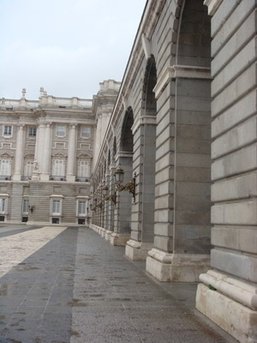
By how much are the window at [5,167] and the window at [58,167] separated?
7.67m

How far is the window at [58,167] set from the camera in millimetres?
72556

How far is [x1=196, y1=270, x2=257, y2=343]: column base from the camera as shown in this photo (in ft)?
17.0

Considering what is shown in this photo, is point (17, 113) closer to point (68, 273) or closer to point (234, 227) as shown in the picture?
point (68, 273)

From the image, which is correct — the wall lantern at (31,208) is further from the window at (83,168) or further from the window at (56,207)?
the window at (83,168)

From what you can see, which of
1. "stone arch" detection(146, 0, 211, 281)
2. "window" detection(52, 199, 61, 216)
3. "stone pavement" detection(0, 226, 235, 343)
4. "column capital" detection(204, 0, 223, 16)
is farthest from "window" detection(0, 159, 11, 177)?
"column capital" detection(204, 0, 223, 16)

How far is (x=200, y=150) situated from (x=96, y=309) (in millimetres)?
4636

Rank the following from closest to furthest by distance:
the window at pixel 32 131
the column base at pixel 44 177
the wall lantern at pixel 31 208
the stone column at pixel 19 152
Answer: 1. the wall lantern at pixel 31 208
2. the column base at pixel 44 177
3. the stone column at pixel 19 152
4. the window at pixel 32 131

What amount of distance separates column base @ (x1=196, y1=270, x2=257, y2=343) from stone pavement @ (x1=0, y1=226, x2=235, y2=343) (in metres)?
0.15

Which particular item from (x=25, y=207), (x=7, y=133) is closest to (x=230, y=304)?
(x=25, y=207)

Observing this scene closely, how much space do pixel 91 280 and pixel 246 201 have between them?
540 cm

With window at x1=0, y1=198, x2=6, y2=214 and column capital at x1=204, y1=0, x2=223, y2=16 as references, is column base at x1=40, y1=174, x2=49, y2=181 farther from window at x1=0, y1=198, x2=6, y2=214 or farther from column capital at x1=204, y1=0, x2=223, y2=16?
column capital at x1=204, y1=0, x2=223, y2=16

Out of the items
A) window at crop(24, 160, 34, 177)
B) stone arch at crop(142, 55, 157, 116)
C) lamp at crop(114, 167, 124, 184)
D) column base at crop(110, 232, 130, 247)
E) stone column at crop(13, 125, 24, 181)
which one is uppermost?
stone column at crop(13, 125, 24, 181)

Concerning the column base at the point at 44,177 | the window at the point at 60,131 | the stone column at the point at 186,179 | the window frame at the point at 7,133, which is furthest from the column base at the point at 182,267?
the window frame at the point at 7,133

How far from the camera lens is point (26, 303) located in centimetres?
737
